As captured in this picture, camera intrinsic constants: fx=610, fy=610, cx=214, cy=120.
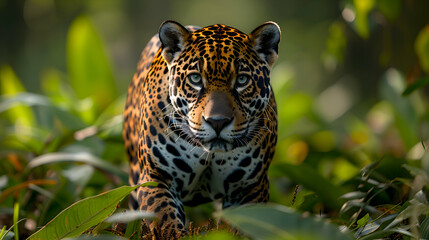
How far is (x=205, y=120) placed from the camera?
330 cm

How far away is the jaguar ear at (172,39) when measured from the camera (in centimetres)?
359

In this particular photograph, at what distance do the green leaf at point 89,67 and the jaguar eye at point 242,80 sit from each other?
15.1 feet

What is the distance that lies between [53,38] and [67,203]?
26.3 metres

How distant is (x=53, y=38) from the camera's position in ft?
98.1

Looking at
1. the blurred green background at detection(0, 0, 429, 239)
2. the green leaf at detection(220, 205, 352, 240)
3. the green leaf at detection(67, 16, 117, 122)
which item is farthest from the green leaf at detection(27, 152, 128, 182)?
the green leaf at detection(220, 205, 352, 240)

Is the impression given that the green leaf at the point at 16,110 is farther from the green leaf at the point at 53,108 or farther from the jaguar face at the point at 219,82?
the jaguar face at the point at 219,82

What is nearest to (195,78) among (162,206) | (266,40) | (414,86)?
(266,40)

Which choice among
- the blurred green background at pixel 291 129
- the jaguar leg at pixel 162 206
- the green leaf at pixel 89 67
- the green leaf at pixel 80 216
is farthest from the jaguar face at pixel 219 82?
the green leaf at pixel 89 67

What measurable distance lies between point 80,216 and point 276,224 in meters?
1.32

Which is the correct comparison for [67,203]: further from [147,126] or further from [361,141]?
[361,141]

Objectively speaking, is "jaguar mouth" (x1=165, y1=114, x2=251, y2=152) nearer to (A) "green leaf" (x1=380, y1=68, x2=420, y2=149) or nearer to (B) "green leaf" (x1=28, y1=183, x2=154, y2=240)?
(B) "green leaf" (x1=28, y1=183, x2=154, y2=240)

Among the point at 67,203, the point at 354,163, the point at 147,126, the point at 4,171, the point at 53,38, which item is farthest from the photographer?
the point at 53,38

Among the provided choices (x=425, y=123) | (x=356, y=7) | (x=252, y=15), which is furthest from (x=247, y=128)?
(x=252, y=15)

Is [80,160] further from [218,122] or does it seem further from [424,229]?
[424,229]
